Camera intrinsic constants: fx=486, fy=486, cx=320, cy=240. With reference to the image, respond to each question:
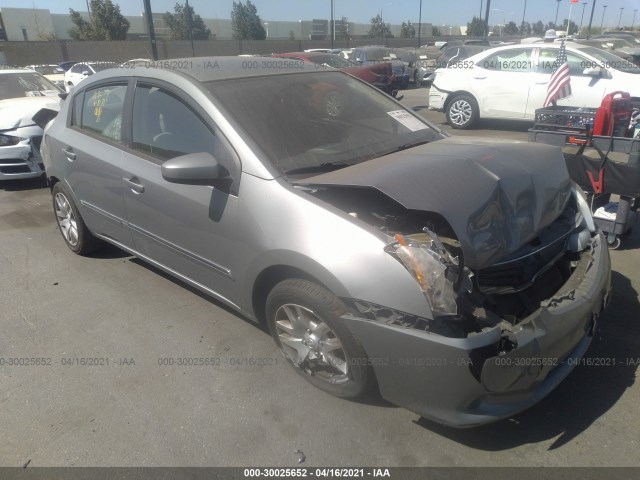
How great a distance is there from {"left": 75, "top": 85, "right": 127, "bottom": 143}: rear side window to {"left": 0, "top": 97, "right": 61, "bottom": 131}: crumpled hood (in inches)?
134

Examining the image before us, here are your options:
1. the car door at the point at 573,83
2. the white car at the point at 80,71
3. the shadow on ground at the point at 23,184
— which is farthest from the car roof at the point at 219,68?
the white car at the point at 80,71

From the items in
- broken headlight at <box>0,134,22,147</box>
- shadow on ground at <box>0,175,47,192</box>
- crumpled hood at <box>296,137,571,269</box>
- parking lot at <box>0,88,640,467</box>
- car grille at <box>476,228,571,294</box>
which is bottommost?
shadow on ground at <box>0,175,47,192</box>

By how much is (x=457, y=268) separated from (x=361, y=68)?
1340cm

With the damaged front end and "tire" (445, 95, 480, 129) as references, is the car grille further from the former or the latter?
"tire" (445, 95, 480, 129)

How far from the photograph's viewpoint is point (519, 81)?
9352 millimetres

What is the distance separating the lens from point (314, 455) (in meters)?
2.25

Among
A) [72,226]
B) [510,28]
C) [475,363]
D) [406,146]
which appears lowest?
[72,226]

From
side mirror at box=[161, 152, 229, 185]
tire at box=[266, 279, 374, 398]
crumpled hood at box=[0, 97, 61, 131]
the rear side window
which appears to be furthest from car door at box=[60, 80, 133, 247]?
crumpled hood at box=[0, 97, 61, 131]

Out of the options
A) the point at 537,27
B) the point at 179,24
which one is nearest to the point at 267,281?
the point at 179,24

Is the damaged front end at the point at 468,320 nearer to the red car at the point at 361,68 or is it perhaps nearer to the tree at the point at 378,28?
the red car at the point at 361,68

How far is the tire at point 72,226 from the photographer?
4.18m

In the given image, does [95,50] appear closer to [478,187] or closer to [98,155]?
[98,155]

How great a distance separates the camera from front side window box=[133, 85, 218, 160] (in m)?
2.88

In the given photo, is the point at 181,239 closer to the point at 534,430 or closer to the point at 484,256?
the point at 484,256
